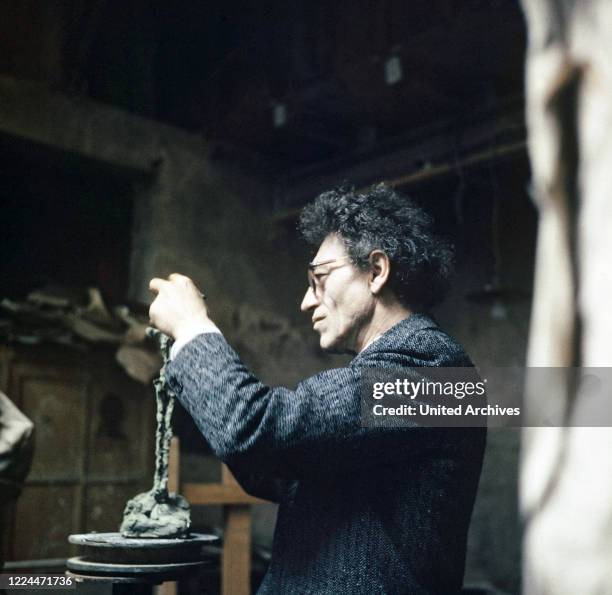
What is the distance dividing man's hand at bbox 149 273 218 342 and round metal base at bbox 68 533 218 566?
434 millimetres

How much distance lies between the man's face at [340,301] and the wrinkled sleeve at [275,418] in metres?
0.25

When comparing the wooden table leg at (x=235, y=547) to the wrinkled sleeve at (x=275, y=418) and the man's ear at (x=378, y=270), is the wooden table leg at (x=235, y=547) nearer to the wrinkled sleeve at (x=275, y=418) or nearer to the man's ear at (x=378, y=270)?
the man's ear at (x=378, y=270)

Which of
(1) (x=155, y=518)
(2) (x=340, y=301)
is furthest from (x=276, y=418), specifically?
(1) (x=155, y=518)

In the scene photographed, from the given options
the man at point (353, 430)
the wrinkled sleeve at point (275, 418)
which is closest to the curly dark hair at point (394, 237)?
the man at point (353, 430)

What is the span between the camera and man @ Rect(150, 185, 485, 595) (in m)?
1.23

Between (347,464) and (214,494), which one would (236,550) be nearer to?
(214,494)

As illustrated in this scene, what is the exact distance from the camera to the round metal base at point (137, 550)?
4.69ft

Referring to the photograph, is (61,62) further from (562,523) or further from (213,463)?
(562,523)

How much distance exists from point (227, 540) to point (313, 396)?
6.12 ft

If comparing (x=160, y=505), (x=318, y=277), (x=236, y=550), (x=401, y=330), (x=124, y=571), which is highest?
(x=318, y=277)

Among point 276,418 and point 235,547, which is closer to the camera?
point 276,418

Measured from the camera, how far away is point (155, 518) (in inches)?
61.5

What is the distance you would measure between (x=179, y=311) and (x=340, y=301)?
14.4 inches

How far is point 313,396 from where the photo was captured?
1.25 metres
